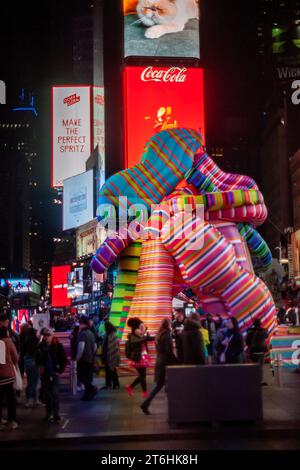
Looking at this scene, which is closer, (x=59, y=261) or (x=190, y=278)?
(x=190, y=278)

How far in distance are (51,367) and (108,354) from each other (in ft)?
11.9

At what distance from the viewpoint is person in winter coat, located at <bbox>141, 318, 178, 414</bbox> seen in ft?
37.2

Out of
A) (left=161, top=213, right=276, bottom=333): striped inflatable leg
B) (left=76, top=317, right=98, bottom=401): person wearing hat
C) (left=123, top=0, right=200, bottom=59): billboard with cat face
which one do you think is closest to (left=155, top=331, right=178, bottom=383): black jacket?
(left=76, top=317, right=98, bottom=401): person wearing hat

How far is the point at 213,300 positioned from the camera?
17094mm

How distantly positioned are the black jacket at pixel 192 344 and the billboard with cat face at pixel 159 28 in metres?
37.4

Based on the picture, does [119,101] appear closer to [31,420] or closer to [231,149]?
[31,420]

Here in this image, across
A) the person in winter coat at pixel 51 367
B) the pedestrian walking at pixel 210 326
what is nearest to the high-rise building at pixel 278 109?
the pedestrian walking at pixel 210 326

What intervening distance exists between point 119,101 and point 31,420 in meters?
52.7

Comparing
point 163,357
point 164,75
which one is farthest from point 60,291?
point 163,357

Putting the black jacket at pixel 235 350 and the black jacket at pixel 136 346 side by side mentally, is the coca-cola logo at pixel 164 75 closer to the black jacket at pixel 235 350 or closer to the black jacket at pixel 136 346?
the black jacket at pixel 235 350

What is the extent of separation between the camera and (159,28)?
46.3 meters
